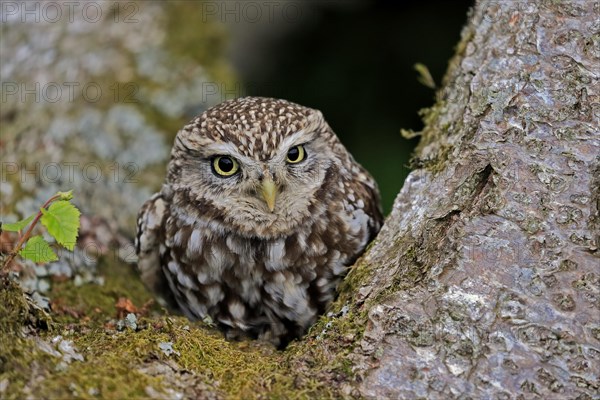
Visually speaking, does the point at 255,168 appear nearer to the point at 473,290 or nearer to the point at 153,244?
the point at 153,244

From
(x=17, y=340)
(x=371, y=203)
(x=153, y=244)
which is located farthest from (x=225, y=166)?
(x=17, y=340)

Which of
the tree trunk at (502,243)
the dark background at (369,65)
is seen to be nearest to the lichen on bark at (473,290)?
the tree trunk at (502,243)

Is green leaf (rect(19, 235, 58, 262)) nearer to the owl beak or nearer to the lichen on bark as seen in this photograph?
the lichen on bark

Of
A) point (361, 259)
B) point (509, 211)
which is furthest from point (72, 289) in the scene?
point (509, 211)

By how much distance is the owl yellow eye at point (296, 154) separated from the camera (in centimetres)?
348

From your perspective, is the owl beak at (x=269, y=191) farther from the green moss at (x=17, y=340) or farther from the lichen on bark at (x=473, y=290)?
the green moss at (x=17, y=340)

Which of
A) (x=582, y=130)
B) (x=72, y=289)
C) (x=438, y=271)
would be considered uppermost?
(x=582, y=130)

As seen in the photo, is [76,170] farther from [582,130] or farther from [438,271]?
[582,130]

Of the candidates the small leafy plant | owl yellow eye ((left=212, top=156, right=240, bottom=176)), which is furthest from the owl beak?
the small leafy plant

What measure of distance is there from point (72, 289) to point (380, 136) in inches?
134

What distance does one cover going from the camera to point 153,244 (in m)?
3.95

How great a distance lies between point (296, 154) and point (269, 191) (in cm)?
30

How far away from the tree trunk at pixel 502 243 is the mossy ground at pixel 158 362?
83 mm

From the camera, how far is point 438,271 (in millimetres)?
2793
